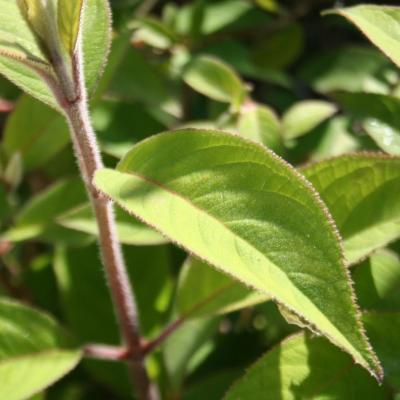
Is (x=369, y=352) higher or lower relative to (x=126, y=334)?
higher

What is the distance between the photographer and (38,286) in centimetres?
133

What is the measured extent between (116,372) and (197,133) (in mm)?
671

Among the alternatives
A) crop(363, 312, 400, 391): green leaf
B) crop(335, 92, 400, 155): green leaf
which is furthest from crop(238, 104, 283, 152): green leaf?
crop(363, 312, 400, 391): green leaf

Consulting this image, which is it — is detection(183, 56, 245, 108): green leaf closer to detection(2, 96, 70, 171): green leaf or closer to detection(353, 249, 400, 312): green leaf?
detection(2, 96, 70, 171): green leaf

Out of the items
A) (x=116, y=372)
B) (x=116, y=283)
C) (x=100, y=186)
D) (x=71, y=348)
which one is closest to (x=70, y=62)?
(x=100, y=186)

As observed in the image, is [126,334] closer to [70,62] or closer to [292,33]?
[70,62]

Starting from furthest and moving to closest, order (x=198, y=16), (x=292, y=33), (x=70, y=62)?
(x=292, y=33)
(x=198, y=16)
(x=70, y=62)

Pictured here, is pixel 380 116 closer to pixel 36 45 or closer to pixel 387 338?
pixel 387 338

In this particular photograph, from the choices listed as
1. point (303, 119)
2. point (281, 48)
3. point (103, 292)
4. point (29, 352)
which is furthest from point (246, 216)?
point (281, 48)

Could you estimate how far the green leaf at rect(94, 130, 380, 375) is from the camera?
58 cm

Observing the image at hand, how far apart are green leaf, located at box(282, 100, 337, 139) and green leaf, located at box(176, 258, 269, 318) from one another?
0.94 feet

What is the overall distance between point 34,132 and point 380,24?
0.58 m

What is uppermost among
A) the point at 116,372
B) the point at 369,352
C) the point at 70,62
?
→ the point at 70,62

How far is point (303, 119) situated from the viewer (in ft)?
3.74
